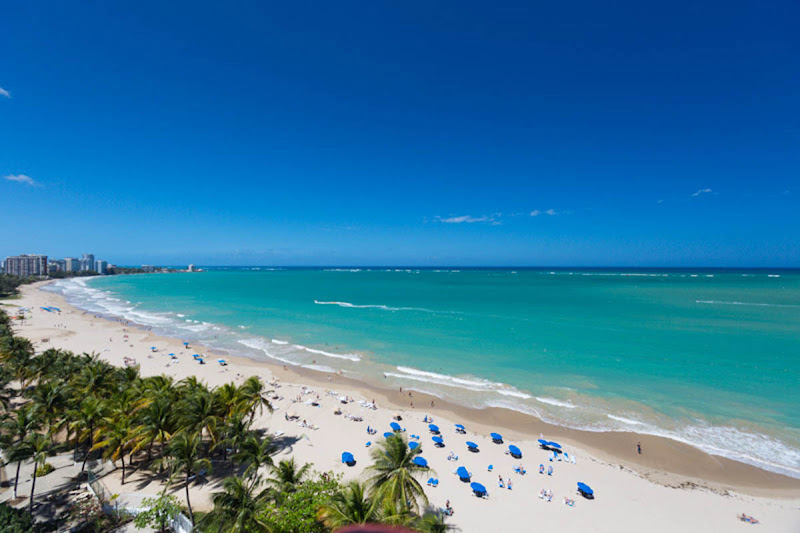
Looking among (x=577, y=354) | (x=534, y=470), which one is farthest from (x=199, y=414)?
(x=577, y=354)

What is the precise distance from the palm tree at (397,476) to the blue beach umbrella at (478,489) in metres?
6.34

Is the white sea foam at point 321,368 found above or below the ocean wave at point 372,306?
below

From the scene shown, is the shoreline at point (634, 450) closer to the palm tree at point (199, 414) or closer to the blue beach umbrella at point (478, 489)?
the blue beach umbrella at point (478, 489)

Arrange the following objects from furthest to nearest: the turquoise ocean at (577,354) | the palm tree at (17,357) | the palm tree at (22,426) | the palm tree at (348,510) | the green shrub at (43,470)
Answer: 1. the turquoise ocean at (577,354)
2. the palm tree at (17,357)
3. the green shrub at (43,470)
4. the palm tree at (22,426)
5. the palm tree at (348,510)

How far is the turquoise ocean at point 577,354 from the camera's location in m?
29.0

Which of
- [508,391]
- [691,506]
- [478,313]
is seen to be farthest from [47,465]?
[478,313]

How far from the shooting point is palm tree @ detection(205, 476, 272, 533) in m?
12.0

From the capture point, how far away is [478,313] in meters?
80.3

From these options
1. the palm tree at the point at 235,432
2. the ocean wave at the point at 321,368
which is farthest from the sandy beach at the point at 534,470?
the ocean wave at the point at 321,368

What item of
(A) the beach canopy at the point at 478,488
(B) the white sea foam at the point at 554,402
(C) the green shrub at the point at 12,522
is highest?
(C) the green shrub at the point at 12,522

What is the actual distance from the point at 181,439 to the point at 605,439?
3030 cm

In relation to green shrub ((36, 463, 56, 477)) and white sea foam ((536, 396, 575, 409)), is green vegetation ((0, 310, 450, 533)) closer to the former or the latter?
green shrub ((36, 463, 56, 477))

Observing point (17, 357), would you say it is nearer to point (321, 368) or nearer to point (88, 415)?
point (88, 415)

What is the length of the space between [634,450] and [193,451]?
1199 inches
